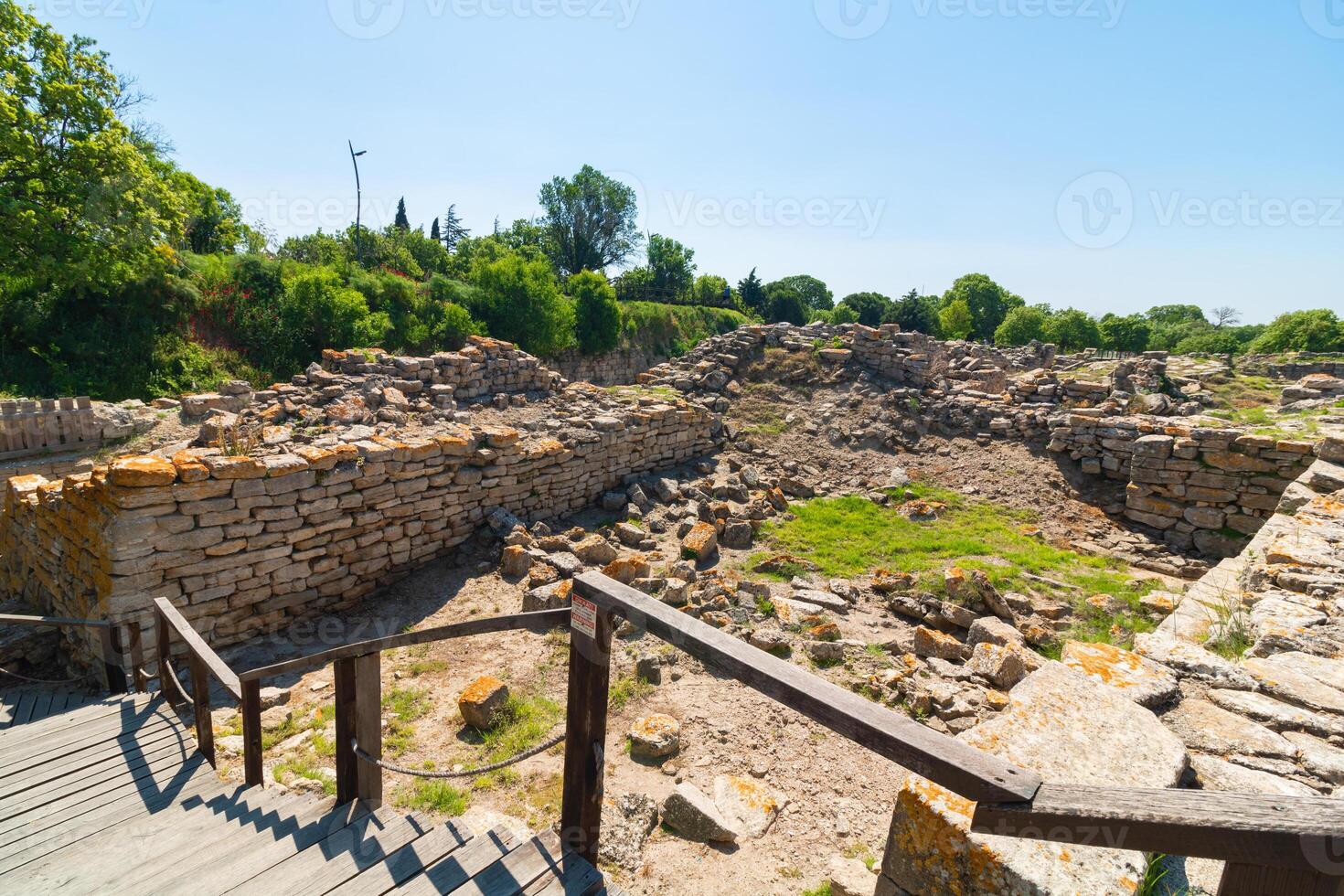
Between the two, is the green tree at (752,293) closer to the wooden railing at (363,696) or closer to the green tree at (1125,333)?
the green tree at (1125,333)

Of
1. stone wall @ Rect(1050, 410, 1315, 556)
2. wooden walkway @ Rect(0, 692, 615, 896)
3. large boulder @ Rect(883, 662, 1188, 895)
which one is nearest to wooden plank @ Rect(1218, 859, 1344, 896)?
large boulder @ Rect(883, 662, 1188, 895)

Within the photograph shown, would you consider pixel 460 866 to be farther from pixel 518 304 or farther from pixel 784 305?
pixel 784 305

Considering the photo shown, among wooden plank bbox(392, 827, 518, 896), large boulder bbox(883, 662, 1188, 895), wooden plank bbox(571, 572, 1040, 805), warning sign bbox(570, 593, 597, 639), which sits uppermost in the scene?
wooden plank bbox(571, 572, 1040, 805)

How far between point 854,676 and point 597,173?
44602 millimetres

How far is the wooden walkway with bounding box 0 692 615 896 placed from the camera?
7.59ft

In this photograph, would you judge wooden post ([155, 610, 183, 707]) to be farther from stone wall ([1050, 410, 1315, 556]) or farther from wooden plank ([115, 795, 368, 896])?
stone wall ([1050, 410, 1315, 556])

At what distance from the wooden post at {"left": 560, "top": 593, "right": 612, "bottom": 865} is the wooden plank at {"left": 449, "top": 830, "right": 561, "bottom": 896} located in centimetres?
7

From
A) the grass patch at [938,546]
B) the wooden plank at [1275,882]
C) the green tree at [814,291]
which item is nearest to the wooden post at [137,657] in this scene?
the grass patch at [938,546]

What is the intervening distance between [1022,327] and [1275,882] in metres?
52.1

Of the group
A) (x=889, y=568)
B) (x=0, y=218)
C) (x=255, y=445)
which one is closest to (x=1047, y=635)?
(x=889, y=568)

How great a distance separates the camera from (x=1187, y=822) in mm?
1200

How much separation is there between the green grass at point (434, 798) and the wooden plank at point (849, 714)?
104 inches

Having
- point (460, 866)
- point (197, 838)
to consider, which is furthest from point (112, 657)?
point (460, 866)

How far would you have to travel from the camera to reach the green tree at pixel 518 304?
68.0 ft
